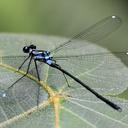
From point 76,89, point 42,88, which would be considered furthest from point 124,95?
point 42,88

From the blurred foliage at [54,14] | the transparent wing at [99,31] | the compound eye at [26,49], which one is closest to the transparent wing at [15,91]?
the compound eye at [26,49]

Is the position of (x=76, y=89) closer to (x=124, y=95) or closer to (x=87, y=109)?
(x=87, y=109)

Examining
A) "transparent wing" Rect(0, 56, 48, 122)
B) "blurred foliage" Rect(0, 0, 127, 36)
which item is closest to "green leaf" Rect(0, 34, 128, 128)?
"transparent wing" Rect(0, 56, 48, 122)

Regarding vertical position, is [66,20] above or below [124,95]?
above

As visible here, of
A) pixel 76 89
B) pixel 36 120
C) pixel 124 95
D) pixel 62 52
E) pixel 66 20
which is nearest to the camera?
Answer: pixel 36 120

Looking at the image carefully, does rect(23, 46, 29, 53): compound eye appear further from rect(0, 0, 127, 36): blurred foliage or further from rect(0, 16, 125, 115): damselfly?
rect(0, 0, 127, 36): blurred foliage

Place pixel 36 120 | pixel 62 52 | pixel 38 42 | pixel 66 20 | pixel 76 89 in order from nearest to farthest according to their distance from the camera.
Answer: pixel 36 120 → pixel 76 89 → pixel 62 52 → pixel 38 42 → pixel 66 20

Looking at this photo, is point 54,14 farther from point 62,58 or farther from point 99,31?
point 62,58

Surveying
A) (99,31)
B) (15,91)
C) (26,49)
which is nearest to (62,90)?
(15,91)

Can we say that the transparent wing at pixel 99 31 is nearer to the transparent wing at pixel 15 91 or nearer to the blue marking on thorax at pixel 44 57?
the blue marking on thorax at pixel 44 57
